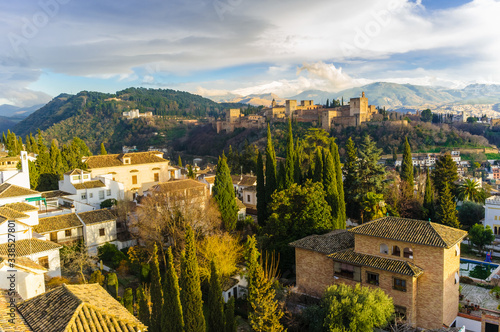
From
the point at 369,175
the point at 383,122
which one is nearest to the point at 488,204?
the point at 369,175

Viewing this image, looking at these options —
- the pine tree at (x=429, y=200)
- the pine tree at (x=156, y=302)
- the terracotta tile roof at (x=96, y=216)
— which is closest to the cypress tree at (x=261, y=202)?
the terracotta tile roof at (x=96, y=216)

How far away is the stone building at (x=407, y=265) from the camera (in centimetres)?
1329

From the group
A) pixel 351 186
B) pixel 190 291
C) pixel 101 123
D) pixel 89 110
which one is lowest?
pixel 190 291

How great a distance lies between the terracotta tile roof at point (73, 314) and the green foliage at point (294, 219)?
1185 centimetres

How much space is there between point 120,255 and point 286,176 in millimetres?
12096

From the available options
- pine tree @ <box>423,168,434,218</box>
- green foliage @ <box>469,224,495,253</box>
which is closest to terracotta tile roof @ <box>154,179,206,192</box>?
pine tree @ <box>423,168,434,218</box>

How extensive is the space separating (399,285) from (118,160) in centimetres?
2858

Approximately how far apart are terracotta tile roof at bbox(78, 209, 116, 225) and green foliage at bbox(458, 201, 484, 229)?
84.8ft

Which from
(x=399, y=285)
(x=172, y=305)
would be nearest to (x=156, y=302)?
(x=172, y=305)

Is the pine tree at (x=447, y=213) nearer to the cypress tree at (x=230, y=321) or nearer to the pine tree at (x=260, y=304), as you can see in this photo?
the pine tree at (x=260, y=304)

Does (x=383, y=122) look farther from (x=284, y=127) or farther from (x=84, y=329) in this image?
(x=84, y=329)

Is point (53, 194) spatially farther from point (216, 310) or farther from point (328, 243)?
point (328, 243)

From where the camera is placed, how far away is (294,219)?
66.4 feet

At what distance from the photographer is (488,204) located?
2528 cm
